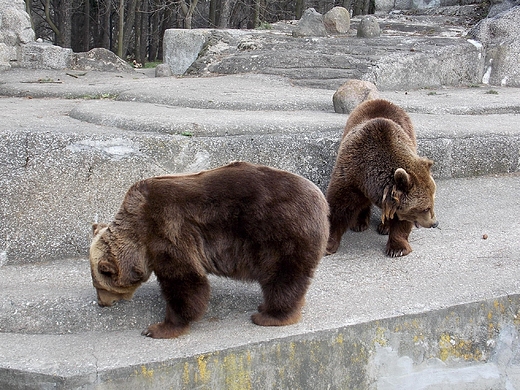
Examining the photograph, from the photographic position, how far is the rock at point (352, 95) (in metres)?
6.28

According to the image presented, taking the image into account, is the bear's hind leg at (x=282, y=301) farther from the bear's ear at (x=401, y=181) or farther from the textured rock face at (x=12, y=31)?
the textured rock face at (x=12, y=31)

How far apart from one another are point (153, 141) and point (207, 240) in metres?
1.56

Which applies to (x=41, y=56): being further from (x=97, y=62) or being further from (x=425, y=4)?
(x=425, y=4)

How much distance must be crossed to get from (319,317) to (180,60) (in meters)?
8.00

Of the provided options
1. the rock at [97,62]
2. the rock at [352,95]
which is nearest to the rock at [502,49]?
the rock at [352,95]

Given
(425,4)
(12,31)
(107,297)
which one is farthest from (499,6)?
(107,297)

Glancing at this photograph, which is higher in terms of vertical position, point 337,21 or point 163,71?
point 337,21

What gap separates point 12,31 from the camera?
9.80 meters

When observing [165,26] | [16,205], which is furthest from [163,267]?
[165,26]

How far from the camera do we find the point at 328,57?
A: 8641 mm

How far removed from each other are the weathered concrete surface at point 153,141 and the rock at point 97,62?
10.6ft

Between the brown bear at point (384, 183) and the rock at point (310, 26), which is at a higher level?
the rock at point (310, 26)

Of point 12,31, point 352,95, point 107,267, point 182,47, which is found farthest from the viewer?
point 182,47

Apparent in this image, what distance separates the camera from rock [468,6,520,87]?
30.7 feet
